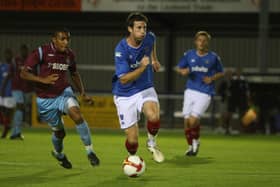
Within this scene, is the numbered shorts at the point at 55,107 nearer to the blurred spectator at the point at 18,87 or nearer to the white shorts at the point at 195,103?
the white shorts at the point at 195,103

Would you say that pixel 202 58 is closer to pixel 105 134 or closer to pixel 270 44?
pixel 105 134

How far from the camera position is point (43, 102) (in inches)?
506

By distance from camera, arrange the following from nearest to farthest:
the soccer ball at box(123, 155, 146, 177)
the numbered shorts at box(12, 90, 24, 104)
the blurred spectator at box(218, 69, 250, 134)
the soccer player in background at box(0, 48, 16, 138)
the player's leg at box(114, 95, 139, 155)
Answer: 1. the soccer ball at box(123, 155, 146, 177)
2. the player's leg at box(114, 95, 139, 155)
3. the numbered shorts at box(12, 90, 24, 104)
4. the soccer player in background at box(0, 48, 16, 138)
5. the blurred spectator at box(218, 69, 250, 134)

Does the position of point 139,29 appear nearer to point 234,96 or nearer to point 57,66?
point 57,66

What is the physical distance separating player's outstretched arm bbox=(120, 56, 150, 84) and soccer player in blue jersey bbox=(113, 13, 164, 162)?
0.16 m

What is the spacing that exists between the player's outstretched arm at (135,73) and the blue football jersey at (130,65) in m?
0.18

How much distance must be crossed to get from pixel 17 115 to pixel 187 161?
6.23m

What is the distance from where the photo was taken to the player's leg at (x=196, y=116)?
15.8 m

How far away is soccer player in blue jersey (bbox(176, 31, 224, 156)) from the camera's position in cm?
1586

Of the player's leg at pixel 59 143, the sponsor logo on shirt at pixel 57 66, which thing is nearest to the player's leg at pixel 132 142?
the player's leg at pixel 59 143

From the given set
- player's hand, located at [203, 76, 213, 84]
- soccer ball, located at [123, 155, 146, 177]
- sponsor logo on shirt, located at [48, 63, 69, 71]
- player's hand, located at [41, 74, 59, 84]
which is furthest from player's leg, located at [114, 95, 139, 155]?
player's hand, located at [203, 76, 213, 84]

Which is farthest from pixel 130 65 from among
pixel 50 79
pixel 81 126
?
pixel 50 79

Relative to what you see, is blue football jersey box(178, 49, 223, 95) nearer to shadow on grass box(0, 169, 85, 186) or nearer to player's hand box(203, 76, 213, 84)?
player's hand box(203, 76, 213, 84)

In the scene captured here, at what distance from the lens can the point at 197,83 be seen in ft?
52.7
